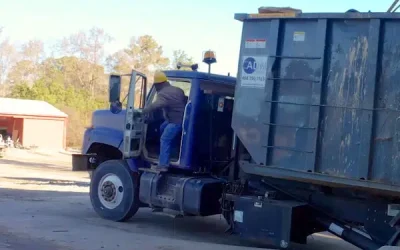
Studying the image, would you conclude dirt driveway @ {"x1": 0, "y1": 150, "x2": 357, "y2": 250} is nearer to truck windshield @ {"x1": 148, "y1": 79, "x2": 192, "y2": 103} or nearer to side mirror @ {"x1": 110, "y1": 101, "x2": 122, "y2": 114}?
side mirror @ {"x1": 110, "y1": 101, "x2": 122, "y2": 114}

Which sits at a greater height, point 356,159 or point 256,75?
point 256,75

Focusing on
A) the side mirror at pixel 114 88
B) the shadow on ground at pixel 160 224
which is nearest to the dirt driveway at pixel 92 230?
the shadow on ground at pixel 160 224

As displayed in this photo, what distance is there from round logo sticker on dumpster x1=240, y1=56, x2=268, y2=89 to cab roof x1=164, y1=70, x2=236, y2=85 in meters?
1.52

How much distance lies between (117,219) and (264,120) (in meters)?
3.68

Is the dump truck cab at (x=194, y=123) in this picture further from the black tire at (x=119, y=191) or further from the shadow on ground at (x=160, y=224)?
the shadow on ground at (x=160, y=224)

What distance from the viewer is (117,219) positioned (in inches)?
429

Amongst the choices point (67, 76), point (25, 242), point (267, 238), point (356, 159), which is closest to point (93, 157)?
point (25, 242)

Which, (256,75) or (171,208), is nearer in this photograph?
(256,75)

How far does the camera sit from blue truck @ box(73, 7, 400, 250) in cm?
763

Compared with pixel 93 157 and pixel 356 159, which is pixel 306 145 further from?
pixel 93 157

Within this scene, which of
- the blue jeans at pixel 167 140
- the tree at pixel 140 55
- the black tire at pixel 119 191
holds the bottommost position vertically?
the black tire at pixel 119 191

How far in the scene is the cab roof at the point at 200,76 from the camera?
10280 millimetres

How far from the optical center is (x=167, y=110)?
34.0 ft

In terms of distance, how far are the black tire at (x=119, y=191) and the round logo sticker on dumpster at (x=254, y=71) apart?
303 centimetres
